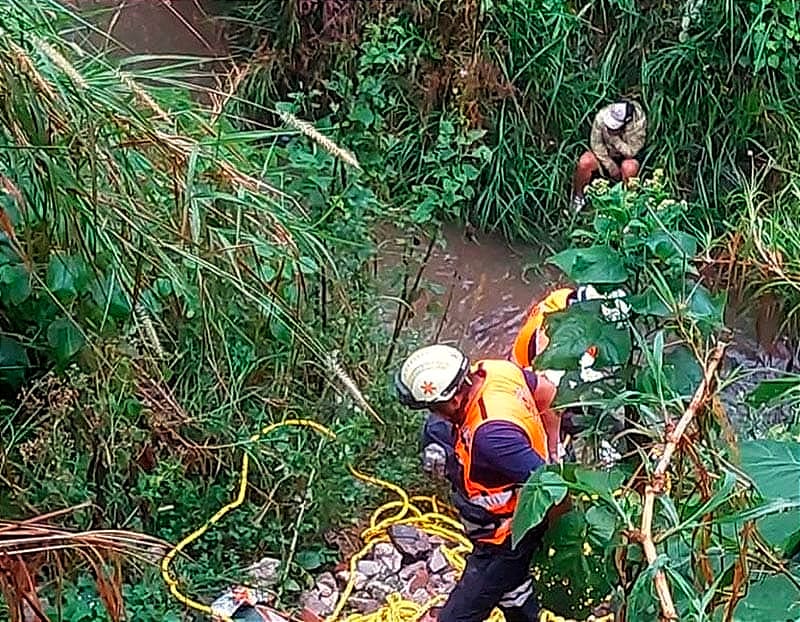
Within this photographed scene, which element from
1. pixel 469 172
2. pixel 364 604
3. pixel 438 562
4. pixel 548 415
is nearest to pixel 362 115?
pixel 469 172

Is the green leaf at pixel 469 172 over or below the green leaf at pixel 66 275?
below

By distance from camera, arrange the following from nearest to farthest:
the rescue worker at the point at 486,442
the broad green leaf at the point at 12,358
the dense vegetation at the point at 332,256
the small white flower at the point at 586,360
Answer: the dense vegetation at the point at 332,256 → the small white flower at the point at 586,360 → the rescue worker at the point at 486,442 → the broad green leaf at the point at 12,358

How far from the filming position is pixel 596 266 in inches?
79.4

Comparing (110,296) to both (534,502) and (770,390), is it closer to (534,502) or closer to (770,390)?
(534,502)

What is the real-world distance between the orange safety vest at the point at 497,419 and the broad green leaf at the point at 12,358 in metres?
1.01

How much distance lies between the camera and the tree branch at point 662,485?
1188 millimetres

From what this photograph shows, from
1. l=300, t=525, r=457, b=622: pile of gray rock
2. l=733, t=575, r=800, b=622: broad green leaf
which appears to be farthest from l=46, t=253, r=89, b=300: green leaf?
Result: l=733, t=575, r=800, b=622: broad green leaf

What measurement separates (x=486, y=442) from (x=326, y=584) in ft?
2.95

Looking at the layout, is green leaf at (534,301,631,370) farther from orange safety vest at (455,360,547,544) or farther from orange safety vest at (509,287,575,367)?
orange safety vest at (509,287,575,367)

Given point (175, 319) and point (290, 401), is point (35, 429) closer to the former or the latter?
point (175, 319)

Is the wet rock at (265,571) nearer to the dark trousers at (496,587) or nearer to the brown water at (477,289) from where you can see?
the dark trousers at (496,587)

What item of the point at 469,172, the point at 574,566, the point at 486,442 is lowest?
the point at 469,172

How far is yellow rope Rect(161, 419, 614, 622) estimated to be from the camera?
305 centimetres

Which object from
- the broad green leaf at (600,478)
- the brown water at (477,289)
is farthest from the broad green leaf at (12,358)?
the brown water at (477,289)
